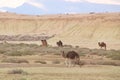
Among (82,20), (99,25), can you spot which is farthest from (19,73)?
(82,20)

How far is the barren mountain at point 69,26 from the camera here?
4163 inches

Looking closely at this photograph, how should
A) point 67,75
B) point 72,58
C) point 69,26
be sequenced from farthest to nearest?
point 69,26, point 72,58, point 67,75

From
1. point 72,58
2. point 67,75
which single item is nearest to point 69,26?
point 72,58

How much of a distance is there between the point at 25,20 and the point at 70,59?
101640 mm

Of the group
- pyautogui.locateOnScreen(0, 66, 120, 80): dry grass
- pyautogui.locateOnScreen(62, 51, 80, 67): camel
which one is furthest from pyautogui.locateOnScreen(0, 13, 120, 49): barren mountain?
pyautogui.locateOnScreen(0, 66, 120, 80): dry grass

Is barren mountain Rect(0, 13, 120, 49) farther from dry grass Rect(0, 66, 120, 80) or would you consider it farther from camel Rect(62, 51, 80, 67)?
dry grass Rect(0, 66, 120, 80)

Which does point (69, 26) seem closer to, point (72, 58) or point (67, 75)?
point (72, 58)

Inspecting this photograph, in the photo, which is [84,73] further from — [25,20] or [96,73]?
[25,20]

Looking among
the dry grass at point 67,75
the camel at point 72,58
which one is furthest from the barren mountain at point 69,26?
the dry grass at point 67,75

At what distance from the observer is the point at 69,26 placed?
12388cm

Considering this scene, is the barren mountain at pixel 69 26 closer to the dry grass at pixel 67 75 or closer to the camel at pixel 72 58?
the camel at pixel 72 58

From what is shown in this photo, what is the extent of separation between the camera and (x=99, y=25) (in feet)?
378

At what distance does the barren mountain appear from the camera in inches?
4163

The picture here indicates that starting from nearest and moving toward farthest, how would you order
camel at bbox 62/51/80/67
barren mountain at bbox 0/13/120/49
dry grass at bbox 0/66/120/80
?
dry grass at bbox 0/66/120/80 → camel at bbox 62/51/80/67 → barren mountain at bbox 0/13/120/49
